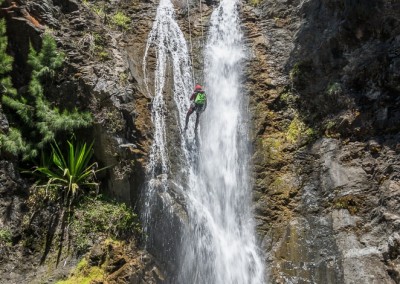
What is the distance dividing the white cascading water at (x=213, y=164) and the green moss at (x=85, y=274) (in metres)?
Answer: 1.76

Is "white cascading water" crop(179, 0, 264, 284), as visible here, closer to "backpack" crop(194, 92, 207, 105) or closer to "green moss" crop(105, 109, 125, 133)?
"backpack" crop(194, 92, 207, 105)

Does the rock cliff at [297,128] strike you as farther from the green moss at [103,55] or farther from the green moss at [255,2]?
the green moss at [255,2]

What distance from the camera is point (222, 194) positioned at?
10.8 meters

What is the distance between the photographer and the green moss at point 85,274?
8156mm

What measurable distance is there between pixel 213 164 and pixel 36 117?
490 cm

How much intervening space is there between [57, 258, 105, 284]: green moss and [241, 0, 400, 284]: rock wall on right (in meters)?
3.93

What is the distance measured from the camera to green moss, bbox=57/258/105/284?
26.8 feet

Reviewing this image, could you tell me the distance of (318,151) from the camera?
34.8 feet

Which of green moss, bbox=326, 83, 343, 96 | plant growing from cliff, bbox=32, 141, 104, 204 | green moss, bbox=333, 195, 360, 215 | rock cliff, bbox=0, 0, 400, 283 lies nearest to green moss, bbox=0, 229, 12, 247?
rock cliff, bbox=0, 0, 400, 283

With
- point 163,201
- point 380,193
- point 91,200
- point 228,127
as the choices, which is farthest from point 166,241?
point 380,193

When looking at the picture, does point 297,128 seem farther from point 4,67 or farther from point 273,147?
point 4,67

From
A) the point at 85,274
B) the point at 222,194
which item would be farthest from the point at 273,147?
the point at 85,274

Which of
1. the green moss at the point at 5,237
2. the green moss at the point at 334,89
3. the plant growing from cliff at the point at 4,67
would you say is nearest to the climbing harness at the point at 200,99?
the green moss at the point at 334,89

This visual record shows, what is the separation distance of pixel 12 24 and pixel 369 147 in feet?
33.1
